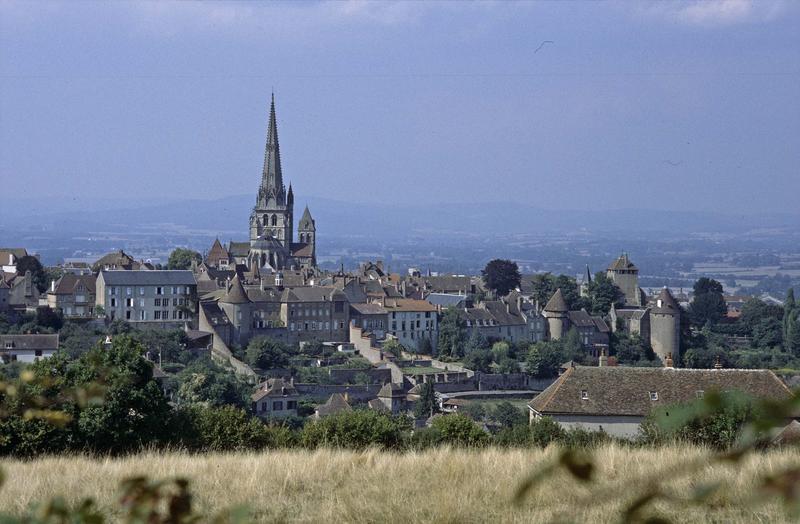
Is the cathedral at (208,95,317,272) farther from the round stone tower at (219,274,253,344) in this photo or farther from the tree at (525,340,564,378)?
the tree at (525,340,564,378)

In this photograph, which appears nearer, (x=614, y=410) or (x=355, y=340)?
(x=614, y=410)

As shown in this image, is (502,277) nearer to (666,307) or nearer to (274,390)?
(666,307)

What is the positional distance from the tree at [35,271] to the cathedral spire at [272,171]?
33523 millimetres

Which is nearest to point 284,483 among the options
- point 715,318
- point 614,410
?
point 614,410

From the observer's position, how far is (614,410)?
72.6 feet

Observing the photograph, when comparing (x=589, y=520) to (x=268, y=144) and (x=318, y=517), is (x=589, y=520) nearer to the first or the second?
(x=318, y=517)

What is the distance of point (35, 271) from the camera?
Answer: 58250mm

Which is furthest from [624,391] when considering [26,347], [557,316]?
[557,316]

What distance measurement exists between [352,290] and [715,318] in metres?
22.8

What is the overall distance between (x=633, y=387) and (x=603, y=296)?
4222 centimetres

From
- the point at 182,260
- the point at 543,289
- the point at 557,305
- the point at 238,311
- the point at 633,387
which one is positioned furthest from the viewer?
the point at 182,260

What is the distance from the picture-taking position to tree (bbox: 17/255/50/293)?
56.8 meters

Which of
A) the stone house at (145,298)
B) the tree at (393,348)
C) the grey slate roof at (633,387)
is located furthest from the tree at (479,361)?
the grey slate roof at (633,387)

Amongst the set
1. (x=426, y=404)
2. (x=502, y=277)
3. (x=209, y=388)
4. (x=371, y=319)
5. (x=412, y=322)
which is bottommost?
(x=426, y=404)
